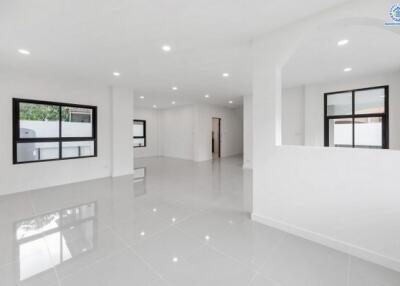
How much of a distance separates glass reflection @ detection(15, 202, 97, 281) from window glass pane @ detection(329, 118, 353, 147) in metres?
6.45

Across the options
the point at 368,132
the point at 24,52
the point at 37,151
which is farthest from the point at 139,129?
the point at 368,132

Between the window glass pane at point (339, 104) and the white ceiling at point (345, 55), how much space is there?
49 centimetres

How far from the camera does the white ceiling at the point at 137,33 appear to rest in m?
2.10

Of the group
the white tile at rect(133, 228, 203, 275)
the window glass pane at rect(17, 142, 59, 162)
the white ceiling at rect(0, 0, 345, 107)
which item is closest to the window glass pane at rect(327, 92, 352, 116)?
the white ceiling at rect(0, 0, 345, 107)

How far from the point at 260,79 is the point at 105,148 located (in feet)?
16.1

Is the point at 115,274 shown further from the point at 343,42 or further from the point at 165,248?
the point at 343,42

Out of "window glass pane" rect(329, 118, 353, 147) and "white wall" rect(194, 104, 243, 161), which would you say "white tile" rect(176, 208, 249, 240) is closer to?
"window glass pane" rect(329, 118, 353, 147)

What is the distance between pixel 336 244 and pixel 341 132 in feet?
14.8

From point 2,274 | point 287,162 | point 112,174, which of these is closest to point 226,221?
point 287,162

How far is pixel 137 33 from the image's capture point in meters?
2.66

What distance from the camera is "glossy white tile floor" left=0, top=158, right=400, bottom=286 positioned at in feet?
5.49

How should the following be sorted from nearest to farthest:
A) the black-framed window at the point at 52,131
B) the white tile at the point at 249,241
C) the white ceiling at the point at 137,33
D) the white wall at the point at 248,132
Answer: the white tile at the point at 249,241
the white ceiling at the point at 137,33
the black-framed window at the point at 52,131
the white wall at the point at 248,132

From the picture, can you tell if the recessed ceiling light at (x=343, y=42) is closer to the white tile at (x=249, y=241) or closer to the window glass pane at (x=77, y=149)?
the white tile at (x=249, y=241)

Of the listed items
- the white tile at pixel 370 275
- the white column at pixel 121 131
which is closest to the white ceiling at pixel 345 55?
the white tile at pixel 370 275
